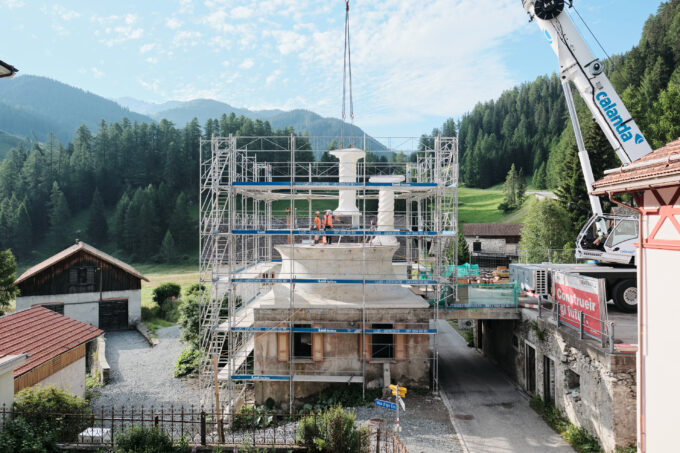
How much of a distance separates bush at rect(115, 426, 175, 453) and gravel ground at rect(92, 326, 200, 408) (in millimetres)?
7035

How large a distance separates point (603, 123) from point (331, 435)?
15.6m

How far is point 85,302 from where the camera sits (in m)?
30.7

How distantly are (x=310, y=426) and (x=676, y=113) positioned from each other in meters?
45.6

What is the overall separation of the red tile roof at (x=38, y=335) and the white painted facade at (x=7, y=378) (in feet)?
5.60

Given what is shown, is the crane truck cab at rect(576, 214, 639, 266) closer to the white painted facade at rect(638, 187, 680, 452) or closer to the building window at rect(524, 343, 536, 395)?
the building window at rect(524, 343, 536, 395)

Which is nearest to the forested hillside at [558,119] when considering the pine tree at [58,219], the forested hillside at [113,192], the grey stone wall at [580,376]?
the grey stone wall at [580,376]

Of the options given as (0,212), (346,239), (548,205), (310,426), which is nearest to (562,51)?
(310,426)

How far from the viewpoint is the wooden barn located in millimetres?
29742

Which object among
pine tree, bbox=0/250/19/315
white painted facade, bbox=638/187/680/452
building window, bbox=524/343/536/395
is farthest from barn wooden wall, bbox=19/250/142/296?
white painted facade, bbox=638/187/680/452

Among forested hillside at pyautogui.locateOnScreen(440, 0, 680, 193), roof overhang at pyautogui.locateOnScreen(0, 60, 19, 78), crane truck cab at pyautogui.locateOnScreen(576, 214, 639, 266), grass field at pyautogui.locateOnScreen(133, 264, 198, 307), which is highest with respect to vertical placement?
forested hillside at pyautogui.locateOnScreen(440, 0, 680, 193)

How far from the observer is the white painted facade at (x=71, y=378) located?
1528 centimetres

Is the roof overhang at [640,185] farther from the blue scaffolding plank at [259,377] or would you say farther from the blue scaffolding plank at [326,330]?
the blue scaffolding plank at [259,377]

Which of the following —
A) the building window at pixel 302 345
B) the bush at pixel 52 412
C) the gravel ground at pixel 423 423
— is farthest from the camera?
the building window at pixel 302 345

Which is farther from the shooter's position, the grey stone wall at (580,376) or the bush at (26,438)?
the grey stone wall at (580,376)
